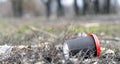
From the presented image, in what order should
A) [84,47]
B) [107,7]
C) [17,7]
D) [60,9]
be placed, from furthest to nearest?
[17,7] → [60,9] → [107,7] → [84,47]

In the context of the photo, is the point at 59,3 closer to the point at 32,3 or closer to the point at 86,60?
the point at 32,3

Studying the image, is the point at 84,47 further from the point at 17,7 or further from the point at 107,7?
the point at 17,7

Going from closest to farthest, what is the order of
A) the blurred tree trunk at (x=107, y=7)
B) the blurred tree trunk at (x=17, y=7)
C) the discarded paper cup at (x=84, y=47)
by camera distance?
1. the discarded paper cup at (x=84, y=47)
2. the blurred tree trunk at (x=107, y=7)
3. the blurred tree trunk at (x=17, y=7)

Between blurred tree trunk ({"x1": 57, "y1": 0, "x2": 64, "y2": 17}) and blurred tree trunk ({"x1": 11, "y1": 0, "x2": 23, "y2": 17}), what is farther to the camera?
blurred tree trunk ({"x1": 11, "y1": 0, "x2": 23, "y2": 17})

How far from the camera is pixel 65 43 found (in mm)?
6449

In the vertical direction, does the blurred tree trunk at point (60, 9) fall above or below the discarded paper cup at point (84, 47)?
below

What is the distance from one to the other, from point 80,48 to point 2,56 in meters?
1.24

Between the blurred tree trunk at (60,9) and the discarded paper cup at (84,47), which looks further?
the blurred tree trunk at (60,9)

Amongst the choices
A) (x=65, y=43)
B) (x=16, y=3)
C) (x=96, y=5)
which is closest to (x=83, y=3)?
(x=96, y=5)

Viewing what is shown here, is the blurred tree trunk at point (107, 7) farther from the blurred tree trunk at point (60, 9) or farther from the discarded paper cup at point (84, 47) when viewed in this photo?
the discarded paper cup at point (84, 47)

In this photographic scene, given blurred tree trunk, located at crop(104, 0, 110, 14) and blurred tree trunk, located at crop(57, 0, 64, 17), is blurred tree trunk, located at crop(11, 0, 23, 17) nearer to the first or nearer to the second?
blurred tree trunk, located at crop(57, 0, 64, 17)

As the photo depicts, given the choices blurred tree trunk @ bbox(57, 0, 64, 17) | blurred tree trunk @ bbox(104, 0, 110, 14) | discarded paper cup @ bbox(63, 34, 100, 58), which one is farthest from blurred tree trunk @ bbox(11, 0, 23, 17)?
discarded paper cup @ bbox(63, 34, 100, 58)

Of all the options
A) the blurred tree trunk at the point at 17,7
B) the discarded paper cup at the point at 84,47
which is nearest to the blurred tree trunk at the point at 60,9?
the blurred tree trunk at the point at 17,7

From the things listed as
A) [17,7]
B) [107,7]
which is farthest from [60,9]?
[17,7]
